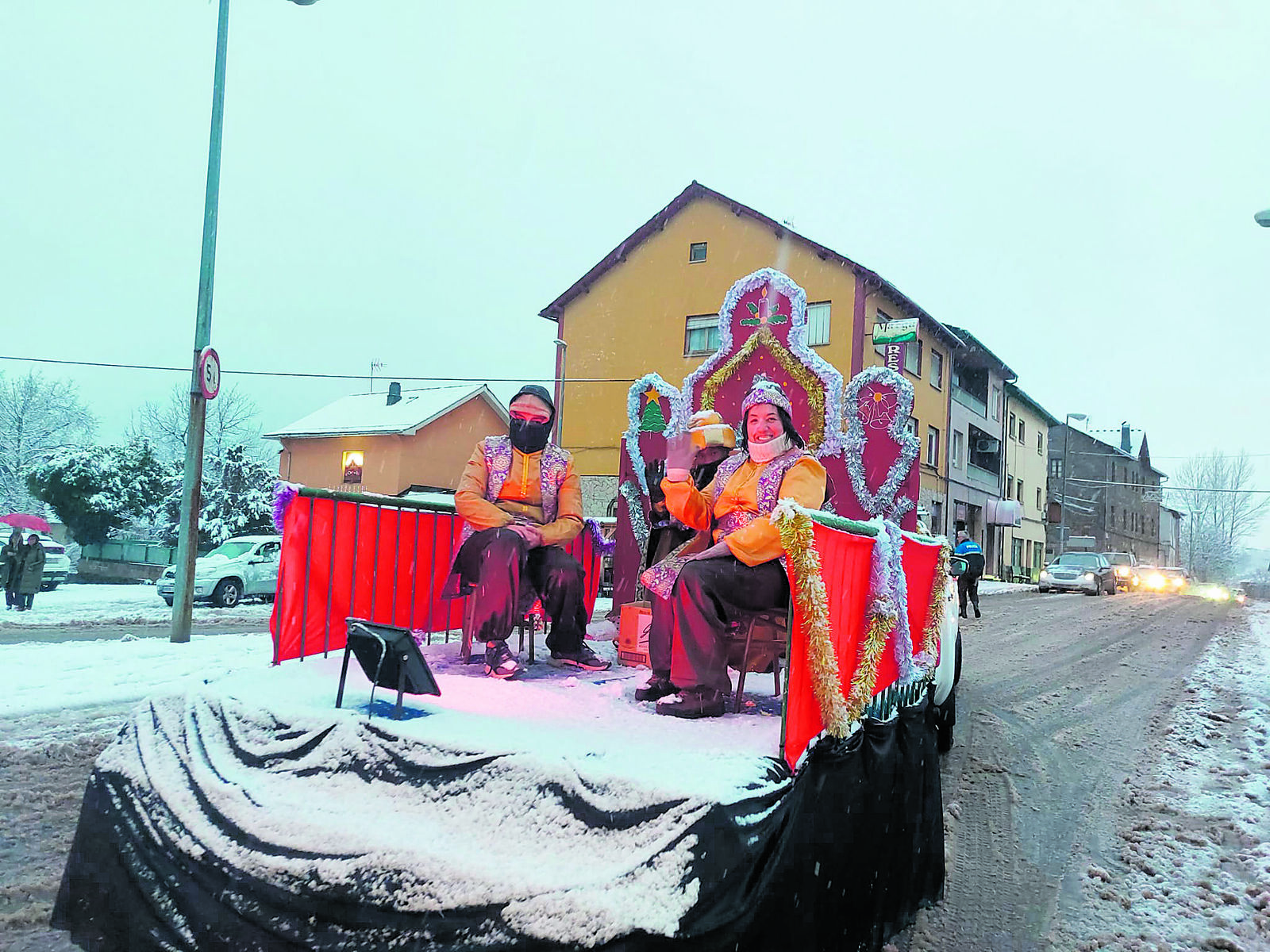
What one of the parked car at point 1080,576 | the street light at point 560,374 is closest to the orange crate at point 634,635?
the street light at point 560,374

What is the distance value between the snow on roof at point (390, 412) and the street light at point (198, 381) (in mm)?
16004

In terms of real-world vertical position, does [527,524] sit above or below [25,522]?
above

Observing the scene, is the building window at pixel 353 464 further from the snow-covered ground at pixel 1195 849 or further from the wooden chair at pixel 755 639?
the wooden chair at pixel 755 639

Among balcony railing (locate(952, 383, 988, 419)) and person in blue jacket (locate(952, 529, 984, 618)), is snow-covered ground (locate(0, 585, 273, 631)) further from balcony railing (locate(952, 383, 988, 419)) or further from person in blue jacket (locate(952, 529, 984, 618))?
balcony railing (locate(952, 383, 988, 419))

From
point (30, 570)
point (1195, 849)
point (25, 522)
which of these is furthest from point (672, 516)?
point (25, 522)

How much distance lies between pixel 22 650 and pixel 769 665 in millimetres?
8713

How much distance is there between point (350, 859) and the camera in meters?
2.36

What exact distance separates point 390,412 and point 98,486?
8705 mm

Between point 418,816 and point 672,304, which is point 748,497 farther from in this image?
point 672,304

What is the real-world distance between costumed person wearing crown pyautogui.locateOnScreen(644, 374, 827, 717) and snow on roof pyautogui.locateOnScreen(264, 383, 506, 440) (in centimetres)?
2368

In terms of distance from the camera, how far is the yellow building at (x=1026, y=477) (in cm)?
3697

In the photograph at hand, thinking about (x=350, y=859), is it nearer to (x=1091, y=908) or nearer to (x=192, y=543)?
(x=1091, y=908)

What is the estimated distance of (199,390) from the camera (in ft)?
32.3

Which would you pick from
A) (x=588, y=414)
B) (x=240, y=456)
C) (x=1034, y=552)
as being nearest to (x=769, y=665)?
(x=588, y=414)
